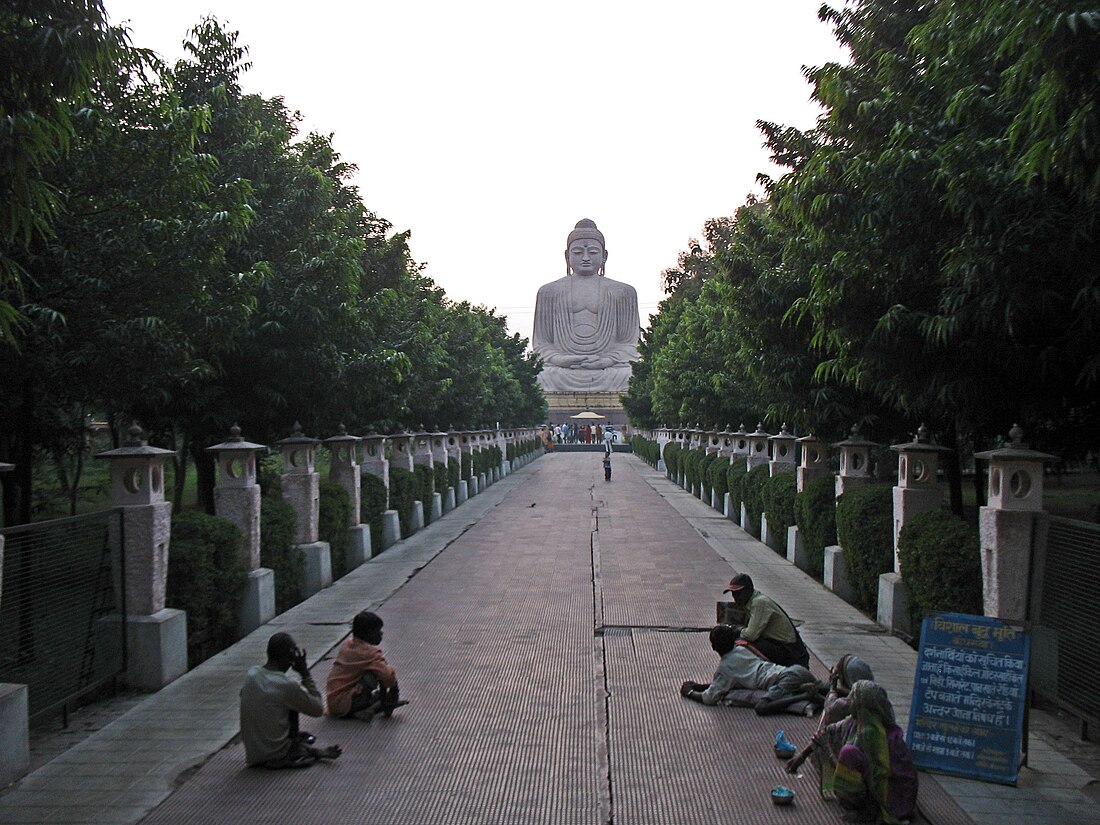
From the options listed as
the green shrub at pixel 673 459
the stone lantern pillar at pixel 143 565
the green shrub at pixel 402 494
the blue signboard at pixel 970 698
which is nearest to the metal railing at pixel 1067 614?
the blue signboard at pixel 970 698

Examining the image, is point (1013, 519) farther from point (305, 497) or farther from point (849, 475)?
point (305, 497)

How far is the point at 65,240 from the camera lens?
8594 millimetres

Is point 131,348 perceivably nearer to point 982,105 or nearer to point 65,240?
point 65,240

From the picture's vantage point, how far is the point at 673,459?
3619cm

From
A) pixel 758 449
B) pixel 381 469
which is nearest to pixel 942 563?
pixel 381 469

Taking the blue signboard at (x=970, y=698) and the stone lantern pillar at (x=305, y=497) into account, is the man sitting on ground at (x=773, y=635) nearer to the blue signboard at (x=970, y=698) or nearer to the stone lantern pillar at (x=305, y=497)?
the blue signboard at (x=970, y=698)

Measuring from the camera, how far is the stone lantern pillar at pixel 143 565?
783cm

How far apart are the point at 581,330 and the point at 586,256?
6076mm

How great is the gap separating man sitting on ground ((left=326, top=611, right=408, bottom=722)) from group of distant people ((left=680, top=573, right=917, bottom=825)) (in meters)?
2.21

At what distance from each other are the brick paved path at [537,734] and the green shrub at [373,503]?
3.99 m

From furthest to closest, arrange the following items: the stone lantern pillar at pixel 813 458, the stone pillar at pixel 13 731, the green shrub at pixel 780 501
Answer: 1. the green shrub at pixel 780 501
2. the stone lantern pillar at pixel 813 458
3. the stone pillar at pixel 13 731

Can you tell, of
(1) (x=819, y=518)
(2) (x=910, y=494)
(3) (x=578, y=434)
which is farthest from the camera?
(3) (x=578, y=434)

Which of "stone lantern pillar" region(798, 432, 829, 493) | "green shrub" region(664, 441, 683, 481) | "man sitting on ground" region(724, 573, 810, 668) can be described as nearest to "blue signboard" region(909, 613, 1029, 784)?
"man sitting on ground" region(724, 573, 810, 668)

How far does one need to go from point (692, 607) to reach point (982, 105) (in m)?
6.08
